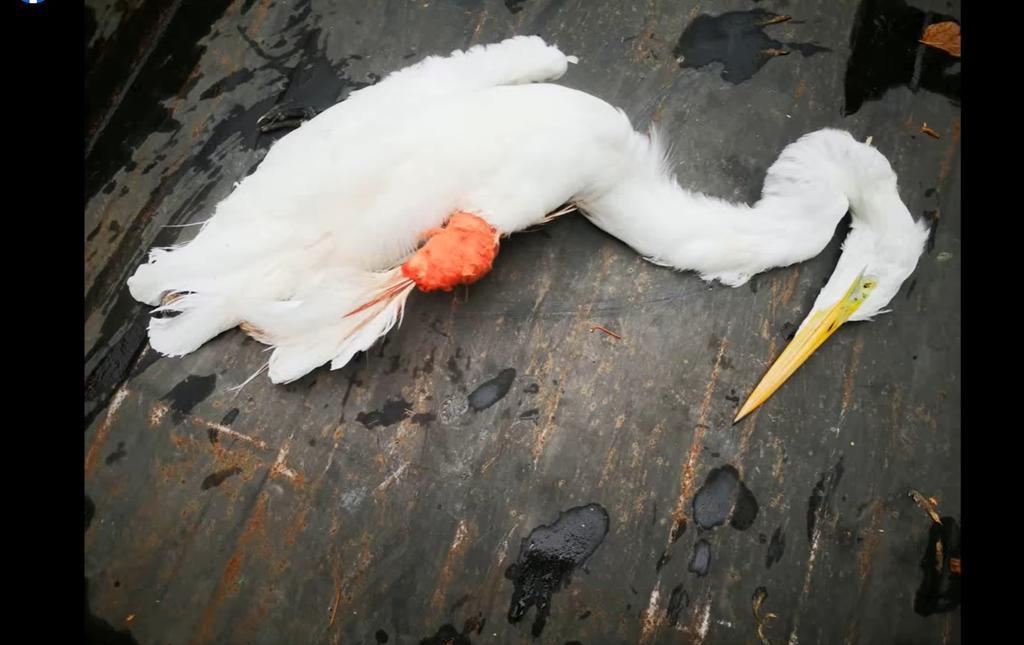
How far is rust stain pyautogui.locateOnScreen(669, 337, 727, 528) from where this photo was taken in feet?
6.99

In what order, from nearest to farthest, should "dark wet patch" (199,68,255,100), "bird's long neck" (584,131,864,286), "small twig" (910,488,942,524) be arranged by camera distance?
"small twig" (910,488,942,524), "bird's long neck" (584,131,864,286), "dark wet patch" (199,68,255,100)

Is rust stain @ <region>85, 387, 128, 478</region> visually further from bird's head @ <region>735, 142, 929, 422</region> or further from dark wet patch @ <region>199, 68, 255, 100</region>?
bird's head @ <region>735, 142, 929, 422</region>

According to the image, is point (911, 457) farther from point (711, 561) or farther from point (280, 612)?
point (280, 612)

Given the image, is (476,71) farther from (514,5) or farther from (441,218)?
(441,218)

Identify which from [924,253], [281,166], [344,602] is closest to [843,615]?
[924,253]

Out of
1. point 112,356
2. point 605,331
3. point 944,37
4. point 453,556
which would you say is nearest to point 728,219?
point 605,331

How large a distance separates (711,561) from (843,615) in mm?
489

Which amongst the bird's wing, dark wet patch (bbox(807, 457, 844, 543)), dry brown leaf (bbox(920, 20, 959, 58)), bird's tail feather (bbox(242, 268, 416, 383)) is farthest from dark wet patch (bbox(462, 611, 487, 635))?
dry brown leaf (bbox(920, 20, 959, 58))

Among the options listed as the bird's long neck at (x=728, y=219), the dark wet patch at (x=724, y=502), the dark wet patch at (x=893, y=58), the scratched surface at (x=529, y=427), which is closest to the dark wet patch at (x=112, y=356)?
the scratched surface at (x=529, y=427)

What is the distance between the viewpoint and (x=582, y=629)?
2.03 m

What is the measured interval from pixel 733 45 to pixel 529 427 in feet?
6.04

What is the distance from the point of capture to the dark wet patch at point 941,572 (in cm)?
213

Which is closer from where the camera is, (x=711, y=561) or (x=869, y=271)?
(x=711, y=561)

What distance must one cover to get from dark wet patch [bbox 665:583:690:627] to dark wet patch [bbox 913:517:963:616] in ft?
2.68
